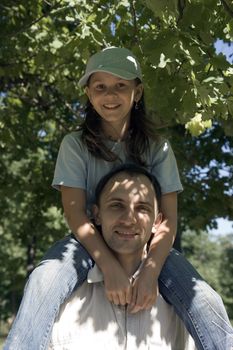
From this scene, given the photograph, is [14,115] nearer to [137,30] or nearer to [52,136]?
[52,136]

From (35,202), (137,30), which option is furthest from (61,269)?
(35,202)

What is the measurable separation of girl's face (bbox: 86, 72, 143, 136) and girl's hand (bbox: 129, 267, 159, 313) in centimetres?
90

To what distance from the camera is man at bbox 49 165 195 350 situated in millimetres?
2967

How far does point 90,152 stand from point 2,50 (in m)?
4.15

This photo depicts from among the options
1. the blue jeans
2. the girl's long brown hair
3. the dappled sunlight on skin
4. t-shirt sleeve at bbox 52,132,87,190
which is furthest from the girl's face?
the blue jeans

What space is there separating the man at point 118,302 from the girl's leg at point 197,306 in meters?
0.10

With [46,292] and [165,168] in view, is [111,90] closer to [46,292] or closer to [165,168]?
[165,168]

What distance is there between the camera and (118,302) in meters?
2.96

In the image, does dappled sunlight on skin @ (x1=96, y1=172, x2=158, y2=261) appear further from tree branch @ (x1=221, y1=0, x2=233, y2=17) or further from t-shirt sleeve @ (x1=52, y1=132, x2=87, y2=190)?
tree branch @ (x1=221, y1=0, x2=233, y2=17)

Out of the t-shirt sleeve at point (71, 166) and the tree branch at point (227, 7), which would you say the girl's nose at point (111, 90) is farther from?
the tree branch at point (227, 7)

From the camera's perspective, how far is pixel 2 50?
7125 millimetres

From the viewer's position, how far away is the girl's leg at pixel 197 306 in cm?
301

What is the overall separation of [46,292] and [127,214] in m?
0.56

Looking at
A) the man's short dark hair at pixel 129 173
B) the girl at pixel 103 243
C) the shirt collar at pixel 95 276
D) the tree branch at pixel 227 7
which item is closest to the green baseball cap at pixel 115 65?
the girl at pixel 103 243
